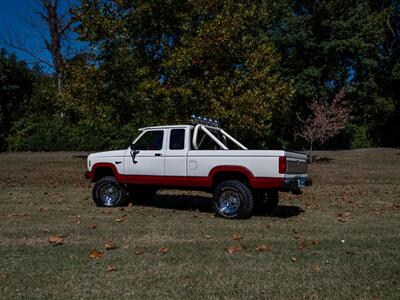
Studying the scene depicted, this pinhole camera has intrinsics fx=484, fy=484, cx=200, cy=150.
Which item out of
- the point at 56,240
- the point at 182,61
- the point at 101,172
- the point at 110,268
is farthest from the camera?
the point at 182,61

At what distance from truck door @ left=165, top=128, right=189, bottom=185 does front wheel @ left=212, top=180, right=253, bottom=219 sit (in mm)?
933

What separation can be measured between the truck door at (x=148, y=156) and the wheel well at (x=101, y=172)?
0.77 m

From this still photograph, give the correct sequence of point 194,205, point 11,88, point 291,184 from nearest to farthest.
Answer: point 291,184 < point 194,205 < point 11,88

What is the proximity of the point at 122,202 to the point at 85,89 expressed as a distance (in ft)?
35.0

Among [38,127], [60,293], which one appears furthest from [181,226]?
[38,127]

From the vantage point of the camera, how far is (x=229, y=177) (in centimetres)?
1013

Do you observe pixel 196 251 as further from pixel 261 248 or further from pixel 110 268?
pixel 110 268

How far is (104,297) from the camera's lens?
471 cm

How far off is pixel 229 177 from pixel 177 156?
124 centimetres

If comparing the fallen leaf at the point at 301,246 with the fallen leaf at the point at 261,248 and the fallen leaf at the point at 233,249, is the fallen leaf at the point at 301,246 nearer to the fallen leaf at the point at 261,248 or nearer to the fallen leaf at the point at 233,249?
the fallen leaf at the point at 261,248

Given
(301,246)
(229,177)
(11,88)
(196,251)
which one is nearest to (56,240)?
(196,251)

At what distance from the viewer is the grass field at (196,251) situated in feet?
16.4

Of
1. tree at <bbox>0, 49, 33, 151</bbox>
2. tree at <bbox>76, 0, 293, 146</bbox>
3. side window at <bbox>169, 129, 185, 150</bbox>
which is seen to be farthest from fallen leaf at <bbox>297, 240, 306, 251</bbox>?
tree at <bbox>0, 49, 33, 151</bbox>

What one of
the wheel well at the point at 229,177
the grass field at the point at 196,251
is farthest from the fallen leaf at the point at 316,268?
the wheel well at the point at 229,177
